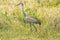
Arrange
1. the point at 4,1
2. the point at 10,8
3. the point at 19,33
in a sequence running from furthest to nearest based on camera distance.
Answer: the point at 4,1, the point at 10,8, the point at 19,33

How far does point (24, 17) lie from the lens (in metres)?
12.8

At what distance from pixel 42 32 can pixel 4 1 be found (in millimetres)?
3859

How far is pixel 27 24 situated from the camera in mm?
12953

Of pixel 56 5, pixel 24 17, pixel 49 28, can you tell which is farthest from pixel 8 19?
pixel 56 5

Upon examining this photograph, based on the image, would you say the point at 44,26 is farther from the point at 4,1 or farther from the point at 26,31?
the point at 4,1

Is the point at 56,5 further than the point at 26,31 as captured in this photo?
Yes

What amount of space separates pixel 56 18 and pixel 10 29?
1.93 metres

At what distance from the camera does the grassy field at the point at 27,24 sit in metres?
12.0

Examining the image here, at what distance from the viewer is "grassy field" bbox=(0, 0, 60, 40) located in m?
12.0

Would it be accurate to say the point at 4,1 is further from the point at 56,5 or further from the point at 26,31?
the point at 26,31

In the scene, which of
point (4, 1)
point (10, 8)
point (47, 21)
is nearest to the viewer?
point (47, 21)

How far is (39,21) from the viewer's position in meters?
12.3

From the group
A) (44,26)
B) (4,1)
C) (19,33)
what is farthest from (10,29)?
(4,1)

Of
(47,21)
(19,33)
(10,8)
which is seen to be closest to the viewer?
(19,33)
